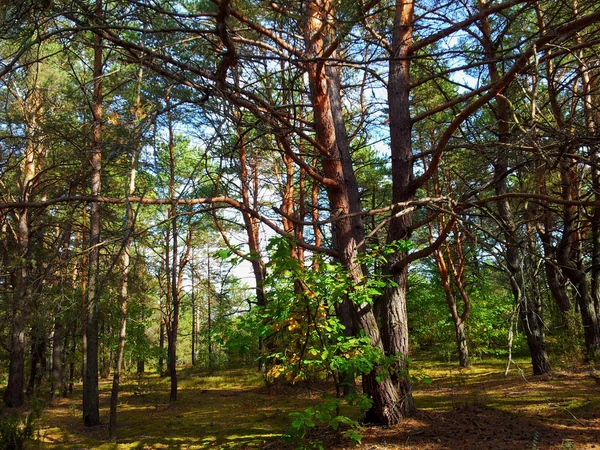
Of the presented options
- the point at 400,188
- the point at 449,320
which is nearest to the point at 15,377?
the point at 400,188

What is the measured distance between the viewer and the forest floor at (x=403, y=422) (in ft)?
14.0

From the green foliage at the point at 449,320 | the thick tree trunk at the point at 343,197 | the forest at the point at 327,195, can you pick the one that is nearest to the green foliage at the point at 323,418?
the forest at the point at 327,195

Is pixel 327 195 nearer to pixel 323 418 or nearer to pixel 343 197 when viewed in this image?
pixel 343 197

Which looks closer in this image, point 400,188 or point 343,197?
point 343,197

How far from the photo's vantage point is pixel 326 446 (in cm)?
445

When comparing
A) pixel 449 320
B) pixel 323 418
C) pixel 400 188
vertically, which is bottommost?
pixel 323 418

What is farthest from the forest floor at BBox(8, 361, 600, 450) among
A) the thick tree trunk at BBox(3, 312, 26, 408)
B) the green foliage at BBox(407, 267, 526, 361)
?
the green foliage at BBox(407, 267, 526, 361)

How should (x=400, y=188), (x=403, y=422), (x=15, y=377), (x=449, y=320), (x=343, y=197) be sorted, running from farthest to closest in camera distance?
(x=449, y=320)
(x=15, y=377)
(x=400, y=188)
(x=343, y=197)
(x=403, y=422)

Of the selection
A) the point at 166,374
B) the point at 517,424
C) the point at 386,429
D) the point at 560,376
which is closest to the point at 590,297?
the point at 560,376

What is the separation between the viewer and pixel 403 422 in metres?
4.64

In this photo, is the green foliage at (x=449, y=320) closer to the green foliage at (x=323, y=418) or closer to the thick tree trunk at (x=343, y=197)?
the thick tree trunk at (x=343, y=197)

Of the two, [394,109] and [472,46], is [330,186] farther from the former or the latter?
[472,46]

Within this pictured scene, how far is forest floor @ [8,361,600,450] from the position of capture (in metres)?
4.27

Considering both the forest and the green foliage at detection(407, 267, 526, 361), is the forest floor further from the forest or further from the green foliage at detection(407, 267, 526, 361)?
the green foliage at detection(407, 267, 526, 361)
